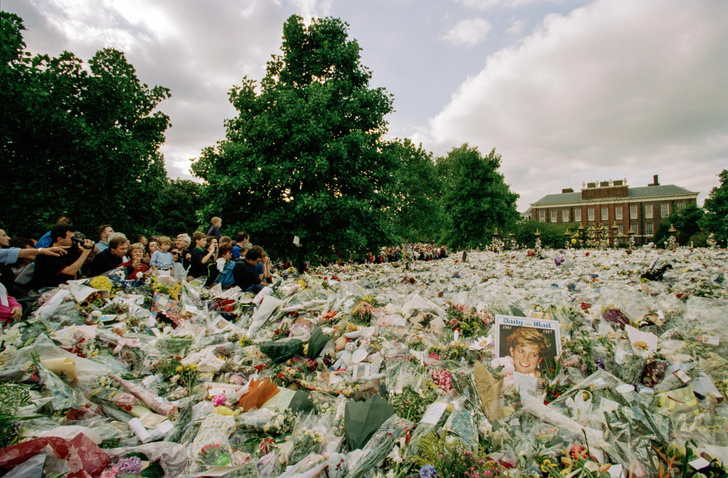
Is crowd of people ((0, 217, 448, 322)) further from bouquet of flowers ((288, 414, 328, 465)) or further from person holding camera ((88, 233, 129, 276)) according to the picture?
bouquet of flowers ((288, 414, 328, 465))

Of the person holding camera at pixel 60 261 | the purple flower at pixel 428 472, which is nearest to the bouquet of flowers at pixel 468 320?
the purple flower at pixel 428 472

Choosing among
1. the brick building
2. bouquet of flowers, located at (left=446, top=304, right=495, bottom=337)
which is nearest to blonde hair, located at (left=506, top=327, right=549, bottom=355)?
bouquet of flowers, located at (left=446, top=304, right=495, bottom=337)

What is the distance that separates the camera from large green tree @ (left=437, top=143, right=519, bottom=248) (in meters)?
22.2

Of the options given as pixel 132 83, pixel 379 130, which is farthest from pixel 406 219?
pixel 132 83

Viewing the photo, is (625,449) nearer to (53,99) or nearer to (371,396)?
(371,396)

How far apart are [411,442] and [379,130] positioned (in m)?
11.3

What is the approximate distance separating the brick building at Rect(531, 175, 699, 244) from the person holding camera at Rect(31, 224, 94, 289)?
234ft

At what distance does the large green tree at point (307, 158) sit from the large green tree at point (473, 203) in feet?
37.9

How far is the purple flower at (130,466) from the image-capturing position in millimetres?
2070

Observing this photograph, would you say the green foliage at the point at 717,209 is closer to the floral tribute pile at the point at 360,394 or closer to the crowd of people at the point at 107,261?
the floral tribute pile at the point at 360,394

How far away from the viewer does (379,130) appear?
1216 cm

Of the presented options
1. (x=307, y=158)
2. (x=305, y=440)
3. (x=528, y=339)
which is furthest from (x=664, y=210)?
(x=305, y=440)

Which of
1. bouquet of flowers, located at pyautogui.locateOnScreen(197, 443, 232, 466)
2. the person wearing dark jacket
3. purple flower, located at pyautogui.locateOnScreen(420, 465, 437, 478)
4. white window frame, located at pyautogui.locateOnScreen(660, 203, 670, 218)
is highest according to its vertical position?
white window frame, located at pyautogui.locateOnScreen(660, 203, 670, 218)

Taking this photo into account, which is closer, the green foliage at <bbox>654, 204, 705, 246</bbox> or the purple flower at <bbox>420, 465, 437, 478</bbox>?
the purple flower at <bbox>420, 465, 437, 478</bbox>
